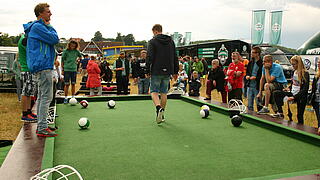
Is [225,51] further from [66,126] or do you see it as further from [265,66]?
[66,126]

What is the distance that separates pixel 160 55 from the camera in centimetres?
474

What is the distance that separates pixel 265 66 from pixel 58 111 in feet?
13.8

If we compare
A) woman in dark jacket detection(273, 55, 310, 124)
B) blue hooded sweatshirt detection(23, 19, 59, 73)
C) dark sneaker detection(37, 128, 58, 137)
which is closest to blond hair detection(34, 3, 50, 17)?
blue hooded sweatshirt detection(23, 19, 59, 73)

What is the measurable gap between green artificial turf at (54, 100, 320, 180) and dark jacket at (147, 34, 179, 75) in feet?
2.88

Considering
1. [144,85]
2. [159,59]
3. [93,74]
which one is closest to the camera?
[159,59]

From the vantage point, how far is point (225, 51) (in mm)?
18219

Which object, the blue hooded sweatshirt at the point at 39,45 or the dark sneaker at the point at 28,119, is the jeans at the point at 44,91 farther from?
the dark sneaker at the point at 28,119

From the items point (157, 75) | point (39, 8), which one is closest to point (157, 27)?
point (157, 75)

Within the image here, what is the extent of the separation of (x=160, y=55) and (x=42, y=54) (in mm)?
1977

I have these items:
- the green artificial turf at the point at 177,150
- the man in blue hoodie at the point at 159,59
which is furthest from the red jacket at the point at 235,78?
the man in blue hoodie at the point at 159,59

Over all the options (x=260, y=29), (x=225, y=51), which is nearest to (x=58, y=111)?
(x=225, y=51)

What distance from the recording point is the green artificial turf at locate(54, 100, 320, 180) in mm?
2438

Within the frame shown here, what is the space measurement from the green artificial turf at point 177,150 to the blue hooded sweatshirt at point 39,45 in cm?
96

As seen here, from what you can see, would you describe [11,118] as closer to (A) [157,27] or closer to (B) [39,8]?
(B) [39,8]
